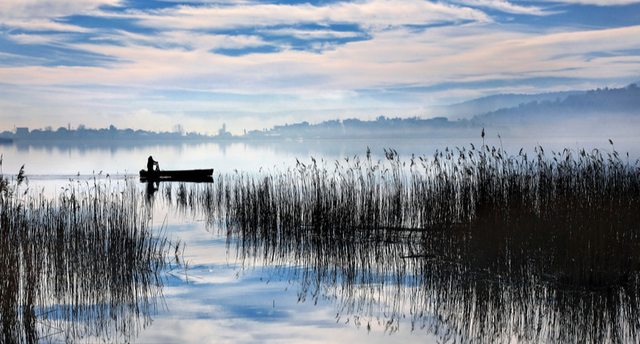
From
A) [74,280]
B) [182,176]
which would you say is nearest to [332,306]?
[74,280]

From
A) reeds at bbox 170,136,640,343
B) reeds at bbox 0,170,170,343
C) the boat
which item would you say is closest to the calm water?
reeds at bbox 170,136,640,343

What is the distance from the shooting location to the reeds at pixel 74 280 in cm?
487

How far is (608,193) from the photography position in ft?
26.7

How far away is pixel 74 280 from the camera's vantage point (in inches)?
256

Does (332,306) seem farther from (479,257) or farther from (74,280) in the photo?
(74,280)

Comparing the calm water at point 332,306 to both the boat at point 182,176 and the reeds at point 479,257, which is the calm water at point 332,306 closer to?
the reeds at point 479,257

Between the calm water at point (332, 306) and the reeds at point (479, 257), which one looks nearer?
the calm water at point (332, 306)

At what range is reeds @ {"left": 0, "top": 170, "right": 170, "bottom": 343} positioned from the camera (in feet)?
16.0

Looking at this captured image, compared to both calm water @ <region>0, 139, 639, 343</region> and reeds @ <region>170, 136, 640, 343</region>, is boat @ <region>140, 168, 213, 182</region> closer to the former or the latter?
reeds @ <region>170, 136, 640, 343</region>

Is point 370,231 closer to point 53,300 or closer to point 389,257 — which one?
point 389,257

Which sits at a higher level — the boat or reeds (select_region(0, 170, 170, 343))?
the boat

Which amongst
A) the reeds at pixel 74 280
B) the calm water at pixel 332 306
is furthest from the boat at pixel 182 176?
the calm water at pixel 332 306

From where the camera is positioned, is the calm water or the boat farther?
the boat

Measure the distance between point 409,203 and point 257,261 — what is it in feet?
11.9
